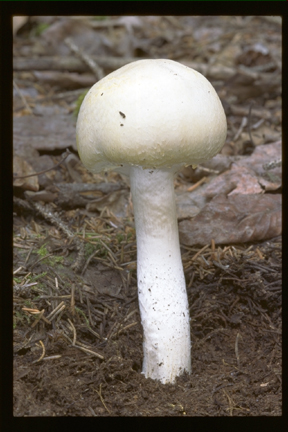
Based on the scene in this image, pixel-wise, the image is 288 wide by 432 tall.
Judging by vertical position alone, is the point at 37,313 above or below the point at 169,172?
below

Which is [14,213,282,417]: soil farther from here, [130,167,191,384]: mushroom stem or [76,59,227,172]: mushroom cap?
[76,59,227,172]: mushroom cap

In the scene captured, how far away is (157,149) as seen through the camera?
2.05 m

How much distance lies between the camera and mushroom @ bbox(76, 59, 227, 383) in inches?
80.0

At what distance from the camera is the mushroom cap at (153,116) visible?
2.02m

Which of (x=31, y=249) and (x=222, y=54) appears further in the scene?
(x=222, y=54)

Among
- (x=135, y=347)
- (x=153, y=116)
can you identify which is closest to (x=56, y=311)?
(x=135, y=347)

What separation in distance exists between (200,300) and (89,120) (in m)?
1.46

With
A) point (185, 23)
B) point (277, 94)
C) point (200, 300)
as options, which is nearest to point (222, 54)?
point (277, 94)

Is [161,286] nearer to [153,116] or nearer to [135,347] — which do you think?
[135,347]

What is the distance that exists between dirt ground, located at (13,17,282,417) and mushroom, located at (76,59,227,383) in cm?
23

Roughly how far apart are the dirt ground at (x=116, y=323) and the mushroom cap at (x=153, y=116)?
1049mm

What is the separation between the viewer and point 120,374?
2.36 metres

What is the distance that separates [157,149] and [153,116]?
16cm
